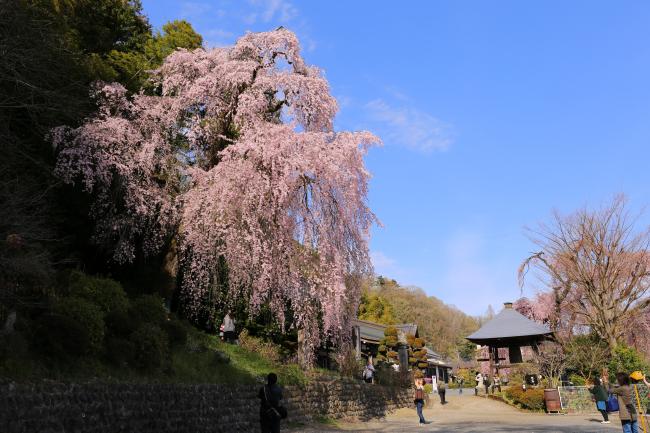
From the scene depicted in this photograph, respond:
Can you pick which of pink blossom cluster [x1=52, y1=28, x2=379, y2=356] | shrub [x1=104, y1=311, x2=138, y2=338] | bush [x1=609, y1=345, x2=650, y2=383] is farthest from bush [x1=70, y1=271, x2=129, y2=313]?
bush [x1=609, y1=345, x2=650, y2=383]

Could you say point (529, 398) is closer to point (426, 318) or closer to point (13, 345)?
point (13, 345)

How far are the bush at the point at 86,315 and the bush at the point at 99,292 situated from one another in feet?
2.77

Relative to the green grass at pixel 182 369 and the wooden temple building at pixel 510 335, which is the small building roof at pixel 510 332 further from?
the green grass at pixel 182 369

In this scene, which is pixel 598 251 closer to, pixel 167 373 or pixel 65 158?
pixel 167 373

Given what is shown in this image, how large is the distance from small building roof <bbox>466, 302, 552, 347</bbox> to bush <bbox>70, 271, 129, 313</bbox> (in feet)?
75.7

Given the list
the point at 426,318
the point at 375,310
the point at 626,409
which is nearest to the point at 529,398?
the point at 626,409

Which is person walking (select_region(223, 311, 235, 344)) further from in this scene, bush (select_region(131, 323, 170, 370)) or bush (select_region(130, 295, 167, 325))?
bush (select_region(131, 323, 170, 370))

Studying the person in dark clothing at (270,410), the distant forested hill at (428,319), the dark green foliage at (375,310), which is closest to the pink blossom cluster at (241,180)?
the person in dark clothing at (270,410)

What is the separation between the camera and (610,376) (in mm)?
22828

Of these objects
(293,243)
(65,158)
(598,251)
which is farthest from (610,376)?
(65,158)

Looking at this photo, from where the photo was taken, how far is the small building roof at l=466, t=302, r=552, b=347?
94.1 feet

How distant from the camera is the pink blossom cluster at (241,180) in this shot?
48.9 feet

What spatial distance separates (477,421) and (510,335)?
37.7 feet

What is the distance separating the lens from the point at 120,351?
10.7 m
